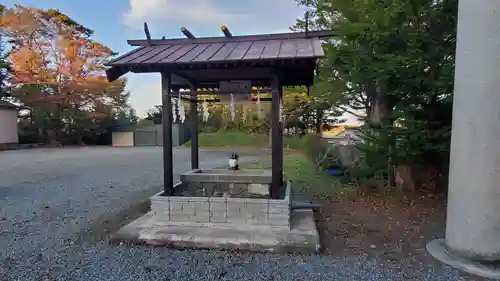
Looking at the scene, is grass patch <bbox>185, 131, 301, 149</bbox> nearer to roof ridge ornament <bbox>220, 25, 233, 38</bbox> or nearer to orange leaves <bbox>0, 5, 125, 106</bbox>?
orange leaves <bbox>0, 5, 125, 106</bbox>

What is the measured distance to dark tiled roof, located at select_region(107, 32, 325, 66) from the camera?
10.9ft

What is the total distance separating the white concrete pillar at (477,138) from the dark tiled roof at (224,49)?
1.31m

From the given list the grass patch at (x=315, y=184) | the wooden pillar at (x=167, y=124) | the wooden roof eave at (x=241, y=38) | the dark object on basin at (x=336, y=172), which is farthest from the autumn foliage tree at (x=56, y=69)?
the wooden pillar at (x=167, y=124)

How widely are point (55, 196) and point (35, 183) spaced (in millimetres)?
1701

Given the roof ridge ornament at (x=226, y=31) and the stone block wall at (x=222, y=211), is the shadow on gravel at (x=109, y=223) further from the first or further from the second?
the roof ridge ornament at (x=226, y=31)

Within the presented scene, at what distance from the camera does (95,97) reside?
18.0 meters

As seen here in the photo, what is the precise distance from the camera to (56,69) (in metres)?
16.5

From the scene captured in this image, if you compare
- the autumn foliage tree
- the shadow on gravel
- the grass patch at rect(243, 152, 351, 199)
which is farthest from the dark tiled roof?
the autumn foliage tree

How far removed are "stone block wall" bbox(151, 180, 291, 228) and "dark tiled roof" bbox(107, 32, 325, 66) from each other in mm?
1552

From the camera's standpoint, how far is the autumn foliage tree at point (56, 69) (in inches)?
615

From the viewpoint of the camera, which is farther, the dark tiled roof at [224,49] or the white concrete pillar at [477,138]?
the dark tiled roof at [224,49]

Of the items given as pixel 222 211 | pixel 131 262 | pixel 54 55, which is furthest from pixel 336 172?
pixel 54 55

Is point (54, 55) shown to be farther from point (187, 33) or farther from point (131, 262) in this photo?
point (131, 262)

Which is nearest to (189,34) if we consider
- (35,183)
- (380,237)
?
(380,237)
